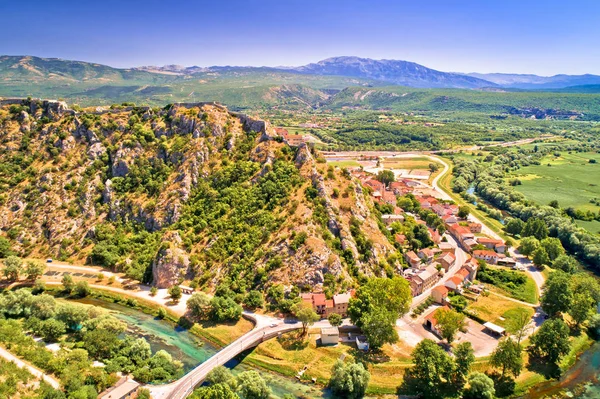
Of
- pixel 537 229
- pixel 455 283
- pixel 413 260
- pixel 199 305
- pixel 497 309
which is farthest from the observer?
pixel 537 229

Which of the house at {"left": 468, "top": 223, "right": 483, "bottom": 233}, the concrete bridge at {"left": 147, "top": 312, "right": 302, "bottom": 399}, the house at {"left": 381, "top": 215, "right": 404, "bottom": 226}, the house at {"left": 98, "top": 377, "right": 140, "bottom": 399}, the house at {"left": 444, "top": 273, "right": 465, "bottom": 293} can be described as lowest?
the concrete bridge at {"left": 147, "top": 312, "right": 302, "bottom": 399}

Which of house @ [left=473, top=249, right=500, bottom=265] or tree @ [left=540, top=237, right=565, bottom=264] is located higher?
tree @ [left=540, top=237, right=565, bottom=264]

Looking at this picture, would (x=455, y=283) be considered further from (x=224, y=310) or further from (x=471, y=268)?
(x=224, y=310)

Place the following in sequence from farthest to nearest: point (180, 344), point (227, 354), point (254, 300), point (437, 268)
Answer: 1. point (437, 268)
2. point (254, 300)
3. point (180, 344)
4. point (227, 354)

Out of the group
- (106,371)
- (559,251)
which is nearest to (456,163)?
(559,251)

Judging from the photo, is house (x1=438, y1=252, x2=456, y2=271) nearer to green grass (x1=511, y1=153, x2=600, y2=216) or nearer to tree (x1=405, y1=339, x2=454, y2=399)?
tree (x1=405, y1=339, x2=454, y2=399)

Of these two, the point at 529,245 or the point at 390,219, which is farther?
the point at 390,219

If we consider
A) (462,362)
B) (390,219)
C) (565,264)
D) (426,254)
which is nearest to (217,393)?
(462,362)

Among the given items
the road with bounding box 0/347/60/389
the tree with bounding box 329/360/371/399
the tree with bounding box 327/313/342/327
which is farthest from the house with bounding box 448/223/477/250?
the road with bounding box 0/347/60/389
